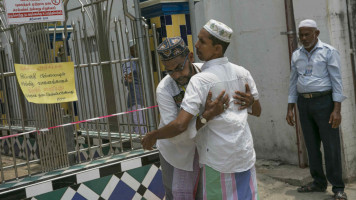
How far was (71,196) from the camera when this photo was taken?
3.60 m

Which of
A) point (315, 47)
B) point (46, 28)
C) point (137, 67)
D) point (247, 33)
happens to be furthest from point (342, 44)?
point (46, 28)

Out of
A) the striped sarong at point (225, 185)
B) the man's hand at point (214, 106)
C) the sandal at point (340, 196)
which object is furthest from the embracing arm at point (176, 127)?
the sandal at point (340, 196)

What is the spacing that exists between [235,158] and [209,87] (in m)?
0.44

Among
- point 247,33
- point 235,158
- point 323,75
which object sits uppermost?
point 247,33

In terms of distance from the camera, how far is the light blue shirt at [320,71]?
15.2 ft

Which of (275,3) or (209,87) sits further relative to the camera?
(275,3)

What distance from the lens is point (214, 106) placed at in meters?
2.79

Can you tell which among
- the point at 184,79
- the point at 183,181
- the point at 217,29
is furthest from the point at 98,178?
the point at 217,29

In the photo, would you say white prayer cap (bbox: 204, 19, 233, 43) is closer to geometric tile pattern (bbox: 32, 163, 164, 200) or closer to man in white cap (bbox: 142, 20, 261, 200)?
man in white cap (bbox: 142, 20, 261, 200)

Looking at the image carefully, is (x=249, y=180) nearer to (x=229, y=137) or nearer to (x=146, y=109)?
(x=229, y=137)

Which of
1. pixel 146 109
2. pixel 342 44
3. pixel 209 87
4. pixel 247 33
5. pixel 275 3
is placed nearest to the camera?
pixel 209 87

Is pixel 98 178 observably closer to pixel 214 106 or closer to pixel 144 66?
pixel 144 66

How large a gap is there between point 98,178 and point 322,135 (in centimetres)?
232

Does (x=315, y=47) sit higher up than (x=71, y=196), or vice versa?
(x=315, y=47)
